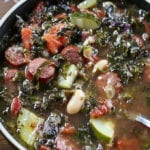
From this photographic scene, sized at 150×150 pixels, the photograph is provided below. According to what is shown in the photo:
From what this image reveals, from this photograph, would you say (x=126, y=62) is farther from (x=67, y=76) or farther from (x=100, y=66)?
(x=67, y=76)

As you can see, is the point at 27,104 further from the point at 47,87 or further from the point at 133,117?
the point at 133,117

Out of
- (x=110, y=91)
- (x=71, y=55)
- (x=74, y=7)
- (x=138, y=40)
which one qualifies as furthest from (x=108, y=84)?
(x=74, y=7)

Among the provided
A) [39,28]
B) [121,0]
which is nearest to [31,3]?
[39,28]

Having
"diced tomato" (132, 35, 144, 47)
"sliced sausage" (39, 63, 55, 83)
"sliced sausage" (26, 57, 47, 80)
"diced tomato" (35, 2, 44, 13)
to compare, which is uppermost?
"diced tomato" (35, 2, 44, 13)

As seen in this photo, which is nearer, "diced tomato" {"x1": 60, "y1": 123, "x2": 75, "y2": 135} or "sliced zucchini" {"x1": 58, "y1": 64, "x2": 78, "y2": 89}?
"diced tomato" {"x1": 60, "y1": 123, "x2": 75, "y2": 135}

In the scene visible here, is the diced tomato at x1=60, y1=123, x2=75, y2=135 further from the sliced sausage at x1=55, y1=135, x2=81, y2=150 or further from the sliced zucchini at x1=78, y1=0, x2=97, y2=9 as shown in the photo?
the sliced zucchini at x1=78, y1=0, x2=97, y2=9

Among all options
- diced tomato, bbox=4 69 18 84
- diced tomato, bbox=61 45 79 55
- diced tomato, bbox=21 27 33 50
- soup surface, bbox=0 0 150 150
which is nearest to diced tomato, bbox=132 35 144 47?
soup surface, bbox=0 0 150 150
